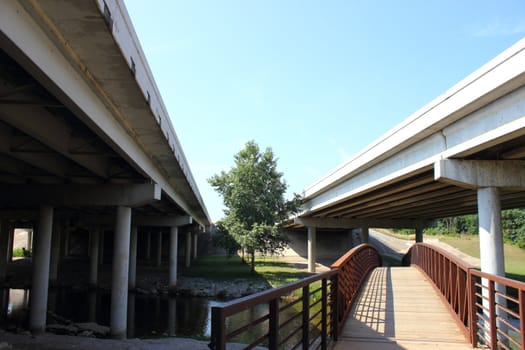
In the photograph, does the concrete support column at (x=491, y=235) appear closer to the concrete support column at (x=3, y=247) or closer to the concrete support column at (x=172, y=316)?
the concrete support column at (x=172, y=316)

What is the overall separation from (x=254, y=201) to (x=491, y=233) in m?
21.7

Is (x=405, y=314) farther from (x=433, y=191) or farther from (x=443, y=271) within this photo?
(x=433, y=191)

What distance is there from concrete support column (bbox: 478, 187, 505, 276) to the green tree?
20.3m

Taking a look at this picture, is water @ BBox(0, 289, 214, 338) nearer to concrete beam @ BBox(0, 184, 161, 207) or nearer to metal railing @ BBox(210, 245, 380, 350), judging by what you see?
concrete beam @ BBox(0, 184, 161, 207)

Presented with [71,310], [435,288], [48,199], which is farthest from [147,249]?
[435,288]

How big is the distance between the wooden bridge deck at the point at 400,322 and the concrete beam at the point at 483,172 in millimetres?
3068

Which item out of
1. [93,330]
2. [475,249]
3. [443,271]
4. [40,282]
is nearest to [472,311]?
[443,271]

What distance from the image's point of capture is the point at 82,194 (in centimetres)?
1630

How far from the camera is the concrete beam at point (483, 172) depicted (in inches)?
465

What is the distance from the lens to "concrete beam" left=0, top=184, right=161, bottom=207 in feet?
53.3

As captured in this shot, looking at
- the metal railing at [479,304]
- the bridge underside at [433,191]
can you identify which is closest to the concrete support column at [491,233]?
the metal railing at [479,304]

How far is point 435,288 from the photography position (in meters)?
13.1


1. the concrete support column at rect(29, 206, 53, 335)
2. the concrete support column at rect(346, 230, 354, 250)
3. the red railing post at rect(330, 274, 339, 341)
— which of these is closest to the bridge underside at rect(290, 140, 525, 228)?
the red railing post at rect(330, 274, 339, 341)

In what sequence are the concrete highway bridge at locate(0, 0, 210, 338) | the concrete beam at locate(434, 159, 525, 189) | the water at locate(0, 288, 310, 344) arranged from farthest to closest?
the water at locate(0, 288, 310, 344)
the concrete beam at locate(434, 159, 525, 189)
the concrete highway bridge at locate(0, 0, 210, 338)
